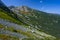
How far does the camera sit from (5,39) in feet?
181

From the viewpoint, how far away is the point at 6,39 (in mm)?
55969

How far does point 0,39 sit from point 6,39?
2442mm

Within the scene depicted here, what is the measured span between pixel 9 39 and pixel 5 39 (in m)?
2.14

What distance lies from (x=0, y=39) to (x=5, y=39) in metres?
1.68

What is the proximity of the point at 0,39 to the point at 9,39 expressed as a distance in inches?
147

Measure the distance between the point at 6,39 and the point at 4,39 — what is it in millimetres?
852

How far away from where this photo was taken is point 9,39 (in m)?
57.0

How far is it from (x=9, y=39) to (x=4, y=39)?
2.15 meters

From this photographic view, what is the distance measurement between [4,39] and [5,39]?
37cm

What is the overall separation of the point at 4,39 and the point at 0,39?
1590 millimetres

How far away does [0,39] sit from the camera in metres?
54.0
